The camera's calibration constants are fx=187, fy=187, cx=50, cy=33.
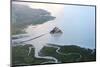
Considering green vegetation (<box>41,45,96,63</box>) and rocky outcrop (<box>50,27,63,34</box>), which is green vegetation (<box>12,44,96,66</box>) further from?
rocky outcrop (<box>50,27,63,34</box>)

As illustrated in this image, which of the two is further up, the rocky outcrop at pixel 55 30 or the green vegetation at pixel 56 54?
the rocky outcrop at pixel 55 30

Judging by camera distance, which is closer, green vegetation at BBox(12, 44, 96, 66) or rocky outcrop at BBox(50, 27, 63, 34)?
green vegetation at BBox(12, 44, 96, 66)

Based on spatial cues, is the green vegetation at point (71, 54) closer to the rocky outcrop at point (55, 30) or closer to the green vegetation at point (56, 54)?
the green vegetation at point (56, 54)

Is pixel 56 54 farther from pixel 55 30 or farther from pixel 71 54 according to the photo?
pixel 55 30

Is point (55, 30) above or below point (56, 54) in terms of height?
above

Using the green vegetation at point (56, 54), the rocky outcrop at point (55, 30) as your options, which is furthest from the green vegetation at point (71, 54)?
the rocky outcrop at point (55, 30)

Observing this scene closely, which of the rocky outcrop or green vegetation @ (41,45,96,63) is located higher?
the rocky outcrop

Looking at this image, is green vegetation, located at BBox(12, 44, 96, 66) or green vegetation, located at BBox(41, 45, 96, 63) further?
green vegetation, located at BBox(41, 45, 96, 63)

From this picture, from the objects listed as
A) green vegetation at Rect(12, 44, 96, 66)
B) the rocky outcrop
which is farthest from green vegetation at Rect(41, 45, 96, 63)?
the rocky outcrop

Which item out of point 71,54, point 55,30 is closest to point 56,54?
point 71,54

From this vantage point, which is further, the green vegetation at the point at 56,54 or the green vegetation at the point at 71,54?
the green vegetation at the point at 71,54

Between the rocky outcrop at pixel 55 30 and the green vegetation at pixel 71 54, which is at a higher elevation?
the rocky outcrop at pixel 55 30

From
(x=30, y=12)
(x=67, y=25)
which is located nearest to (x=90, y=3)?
(x=67, y=25)

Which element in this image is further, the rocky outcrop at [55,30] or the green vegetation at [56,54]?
the rocky outcrop at [55,30]
